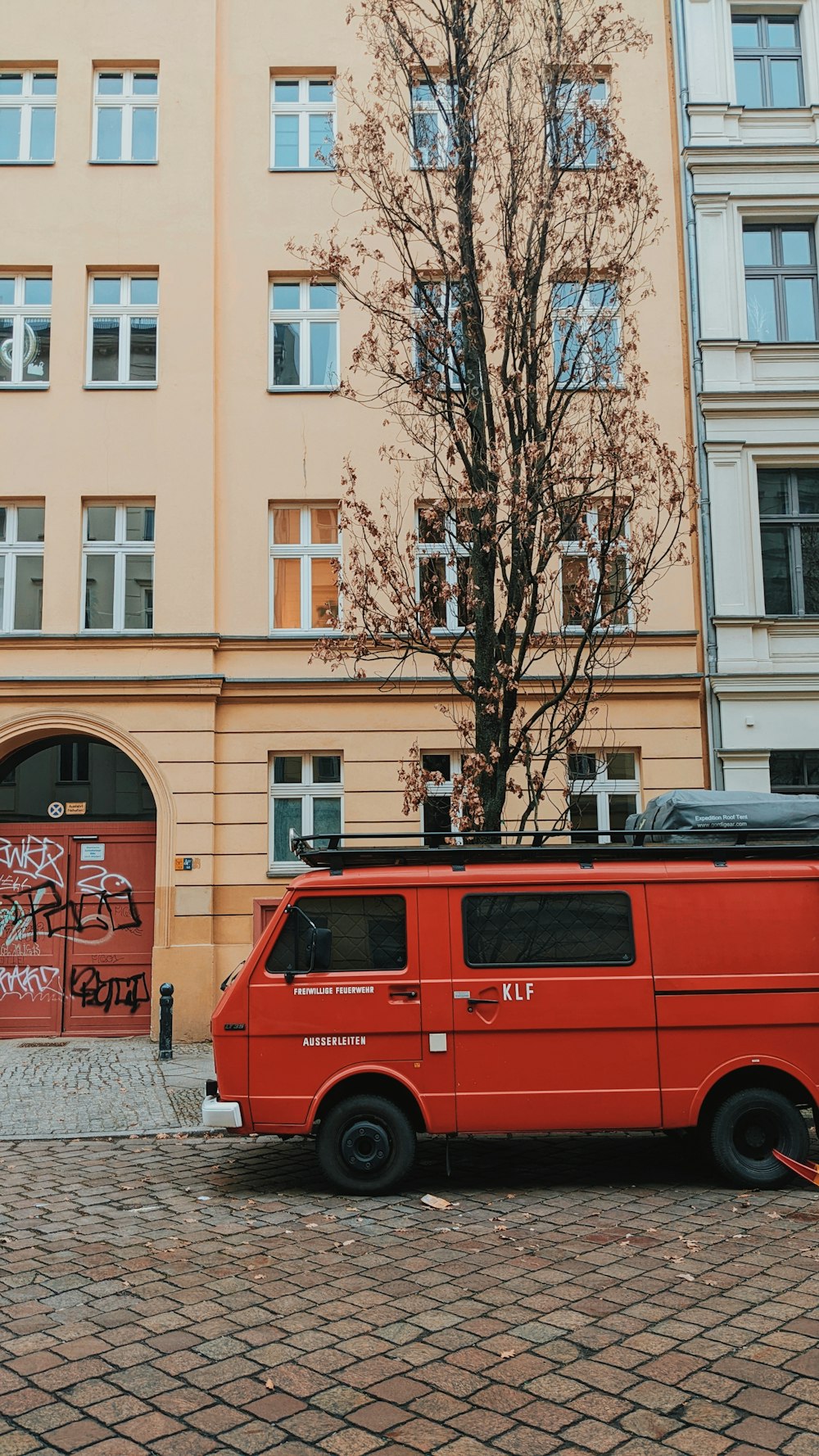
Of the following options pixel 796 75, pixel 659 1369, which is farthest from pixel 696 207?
pixel 659 1369

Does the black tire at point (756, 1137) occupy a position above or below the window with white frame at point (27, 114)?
below

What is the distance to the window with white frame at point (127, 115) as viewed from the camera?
671 inches

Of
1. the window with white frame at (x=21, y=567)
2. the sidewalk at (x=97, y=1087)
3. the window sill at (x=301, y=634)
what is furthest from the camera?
the window with white frame at (x=21, y=567)

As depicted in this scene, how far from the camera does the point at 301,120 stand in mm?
17344

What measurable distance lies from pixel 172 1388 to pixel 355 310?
15.0 m

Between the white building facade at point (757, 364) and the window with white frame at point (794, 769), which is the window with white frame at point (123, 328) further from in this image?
the window with white frame at point (794, 769)

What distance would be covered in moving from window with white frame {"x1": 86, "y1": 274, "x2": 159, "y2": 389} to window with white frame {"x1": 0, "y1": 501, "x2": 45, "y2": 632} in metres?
2.18

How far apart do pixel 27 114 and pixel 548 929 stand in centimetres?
1532

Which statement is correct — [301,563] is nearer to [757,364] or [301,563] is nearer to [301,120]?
[301,120]

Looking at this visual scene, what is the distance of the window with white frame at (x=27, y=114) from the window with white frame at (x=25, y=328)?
1902 millimetres

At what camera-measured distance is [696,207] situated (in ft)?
55.0

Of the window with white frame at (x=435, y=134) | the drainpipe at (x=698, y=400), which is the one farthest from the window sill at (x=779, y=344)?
the window with white frame at (x=435, y=134)

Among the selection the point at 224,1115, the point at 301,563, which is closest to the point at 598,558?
the point at 224,1115

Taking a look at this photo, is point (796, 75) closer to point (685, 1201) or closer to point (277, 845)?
point (277, 845)
